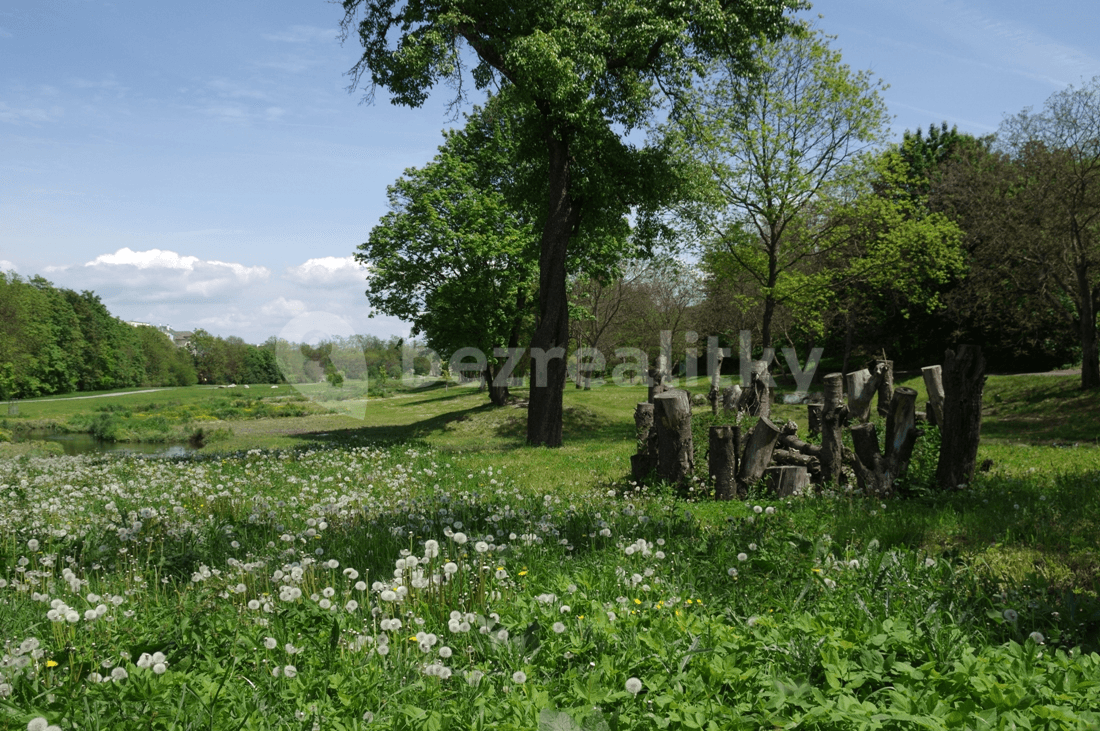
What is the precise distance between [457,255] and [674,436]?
66.4 ft

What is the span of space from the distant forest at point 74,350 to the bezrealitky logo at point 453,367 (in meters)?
17.5

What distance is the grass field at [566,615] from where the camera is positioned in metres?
2.94

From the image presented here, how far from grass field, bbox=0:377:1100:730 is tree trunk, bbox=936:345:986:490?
400 mm

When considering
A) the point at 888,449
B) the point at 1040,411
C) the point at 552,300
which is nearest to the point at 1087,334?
the point at 1040,411

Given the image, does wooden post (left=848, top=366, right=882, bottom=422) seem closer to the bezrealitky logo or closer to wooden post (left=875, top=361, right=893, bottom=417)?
wooden post (left=875, top=361, right=893, bottom=417)

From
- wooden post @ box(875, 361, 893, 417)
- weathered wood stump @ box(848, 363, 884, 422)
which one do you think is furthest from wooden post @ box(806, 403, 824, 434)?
wooden post @ box(875, 361, 893, 417)

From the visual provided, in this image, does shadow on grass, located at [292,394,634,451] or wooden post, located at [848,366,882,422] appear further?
shadow on grass, located at [292,394,634,451]

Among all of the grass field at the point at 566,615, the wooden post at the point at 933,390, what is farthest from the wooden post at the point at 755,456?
the wooden post at the point at 933,390

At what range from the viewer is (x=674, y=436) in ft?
30.5

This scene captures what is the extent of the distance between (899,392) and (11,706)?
28.7ft

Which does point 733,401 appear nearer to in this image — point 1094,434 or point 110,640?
point 1094,434

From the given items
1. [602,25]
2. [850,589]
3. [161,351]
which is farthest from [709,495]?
[161,351]

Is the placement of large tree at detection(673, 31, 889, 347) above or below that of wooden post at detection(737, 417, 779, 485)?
above

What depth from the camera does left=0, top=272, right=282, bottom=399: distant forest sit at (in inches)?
2210
